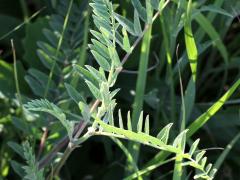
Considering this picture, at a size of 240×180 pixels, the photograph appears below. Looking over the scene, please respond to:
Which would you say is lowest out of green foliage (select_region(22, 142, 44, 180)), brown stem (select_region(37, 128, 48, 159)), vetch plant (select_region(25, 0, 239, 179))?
brown stem (select_region(37, 128, 48, 159))

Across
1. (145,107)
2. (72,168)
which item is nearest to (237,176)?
(145,107)

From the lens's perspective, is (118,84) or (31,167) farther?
(118,84)

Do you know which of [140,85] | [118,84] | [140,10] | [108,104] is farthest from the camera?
[118,84]

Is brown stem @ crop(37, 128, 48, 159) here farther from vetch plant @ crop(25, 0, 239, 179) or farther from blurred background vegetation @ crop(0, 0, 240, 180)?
vetch plant @ crop(25, 0, 239, 179)

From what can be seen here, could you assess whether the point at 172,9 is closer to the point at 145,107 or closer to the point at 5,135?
the point at 145,107

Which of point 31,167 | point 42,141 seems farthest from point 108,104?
point 42,141

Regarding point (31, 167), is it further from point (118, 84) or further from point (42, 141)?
point (118, 84)

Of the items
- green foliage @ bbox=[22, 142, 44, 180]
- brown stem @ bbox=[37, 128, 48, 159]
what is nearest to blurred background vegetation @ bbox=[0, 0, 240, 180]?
brown stem @ bbox=[37, 128, 48, 159]

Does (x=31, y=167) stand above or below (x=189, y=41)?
below

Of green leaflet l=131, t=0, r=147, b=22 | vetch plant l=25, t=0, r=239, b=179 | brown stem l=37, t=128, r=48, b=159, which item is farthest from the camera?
brown stem l=37, t=128, r=48, b=159
